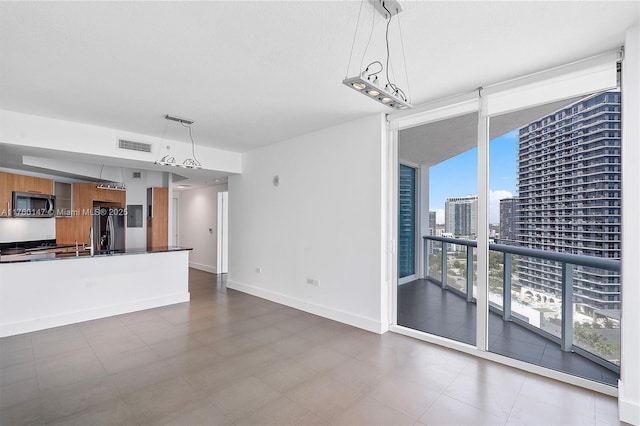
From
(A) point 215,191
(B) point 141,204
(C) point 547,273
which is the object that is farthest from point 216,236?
(C) point 547,273

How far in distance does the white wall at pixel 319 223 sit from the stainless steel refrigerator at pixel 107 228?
3130mm

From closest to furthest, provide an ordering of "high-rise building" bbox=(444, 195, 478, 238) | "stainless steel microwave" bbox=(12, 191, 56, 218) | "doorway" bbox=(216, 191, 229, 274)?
"high-rise building" bbox=(444, 195, 478, 238), "stainless steel microwave" bbox=(12, 191, 56, 218), "doorway" bbox=(216, 191, 229, 274)

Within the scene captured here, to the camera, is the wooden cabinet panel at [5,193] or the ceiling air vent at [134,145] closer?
the ceiling air vent at [134,145]

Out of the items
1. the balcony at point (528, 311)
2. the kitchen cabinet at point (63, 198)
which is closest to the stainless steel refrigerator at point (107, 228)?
the kitchen cabinet at point (63, 198)

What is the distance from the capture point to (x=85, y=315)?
438 cm

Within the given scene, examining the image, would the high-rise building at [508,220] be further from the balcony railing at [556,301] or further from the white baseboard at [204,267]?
the white baseboard at [204,267]

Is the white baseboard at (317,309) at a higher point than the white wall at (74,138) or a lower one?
lower

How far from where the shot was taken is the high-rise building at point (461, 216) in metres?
3.41

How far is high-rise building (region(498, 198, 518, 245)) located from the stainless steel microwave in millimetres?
7396

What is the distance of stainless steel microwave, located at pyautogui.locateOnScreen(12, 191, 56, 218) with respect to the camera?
5344mm

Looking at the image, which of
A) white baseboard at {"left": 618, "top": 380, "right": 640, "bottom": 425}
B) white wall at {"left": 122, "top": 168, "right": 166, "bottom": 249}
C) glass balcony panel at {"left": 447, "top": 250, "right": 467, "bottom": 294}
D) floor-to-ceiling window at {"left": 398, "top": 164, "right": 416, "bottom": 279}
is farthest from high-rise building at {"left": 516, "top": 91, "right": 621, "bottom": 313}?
white wall at {"left": 122, "top": 168, "right": 166, "bottom": 249}

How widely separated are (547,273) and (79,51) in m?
4.68

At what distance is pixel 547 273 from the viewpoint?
10.3 ft

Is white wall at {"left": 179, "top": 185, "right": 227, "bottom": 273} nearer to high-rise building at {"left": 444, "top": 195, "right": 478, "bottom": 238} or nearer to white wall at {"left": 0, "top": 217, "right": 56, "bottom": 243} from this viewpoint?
white wall at {"left": 0, "top": 217, "right": 56, "bottom": 243}
